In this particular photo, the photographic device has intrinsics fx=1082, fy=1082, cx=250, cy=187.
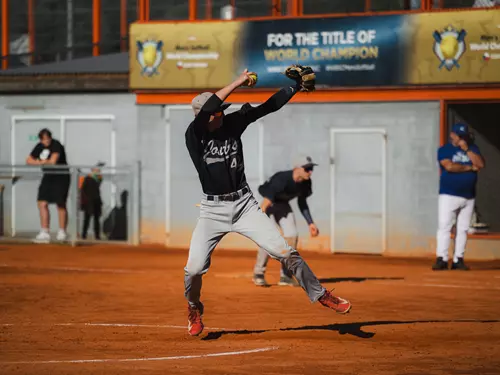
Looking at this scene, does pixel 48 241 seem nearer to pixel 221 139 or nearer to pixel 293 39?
pixel 293 39

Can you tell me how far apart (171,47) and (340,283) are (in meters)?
8.37

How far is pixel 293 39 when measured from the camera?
2131 cm

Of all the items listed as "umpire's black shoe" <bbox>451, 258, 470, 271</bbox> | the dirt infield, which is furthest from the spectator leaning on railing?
"umpire's black shoe" <bbox>451, 258, 470, 271</bbox>

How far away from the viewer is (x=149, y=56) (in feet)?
73.4

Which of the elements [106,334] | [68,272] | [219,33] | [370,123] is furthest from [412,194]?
[106,334]

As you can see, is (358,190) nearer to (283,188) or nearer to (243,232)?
(283,188)

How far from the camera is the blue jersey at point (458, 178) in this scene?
17.4 meters

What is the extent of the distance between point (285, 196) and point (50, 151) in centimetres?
908

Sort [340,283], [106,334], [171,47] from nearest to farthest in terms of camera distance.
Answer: [106,334] < [340,283] < [171,47]

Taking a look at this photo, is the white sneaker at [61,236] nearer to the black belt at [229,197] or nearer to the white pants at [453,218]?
the white pants at [453,218]

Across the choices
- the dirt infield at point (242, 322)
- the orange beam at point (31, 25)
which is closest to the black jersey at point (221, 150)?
the dirt infield at point (242, 322)

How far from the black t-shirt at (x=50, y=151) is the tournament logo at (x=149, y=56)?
232cm

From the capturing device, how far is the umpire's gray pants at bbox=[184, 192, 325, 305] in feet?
32.9

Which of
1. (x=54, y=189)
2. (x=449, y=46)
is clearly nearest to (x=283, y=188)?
(x=449, y=46)
